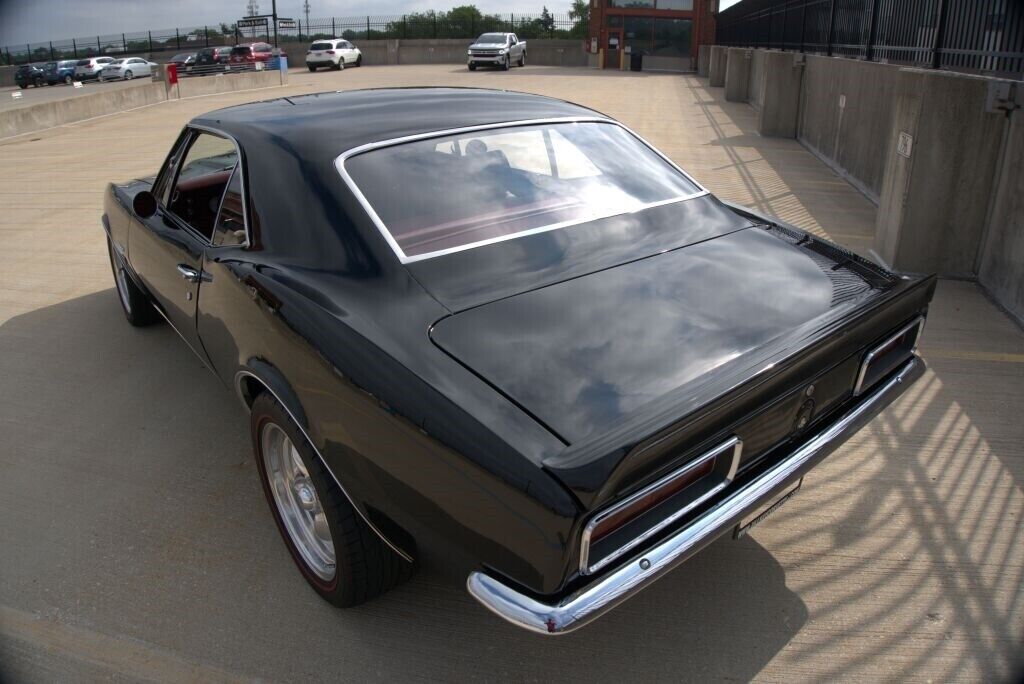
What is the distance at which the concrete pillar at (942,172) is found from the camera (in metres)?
5.25

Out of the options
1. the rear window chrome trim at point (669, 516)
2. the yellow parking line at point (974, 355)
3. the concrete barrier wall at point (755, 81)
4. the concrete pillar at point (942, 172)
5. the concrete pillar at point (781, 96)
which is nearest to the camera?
the rear window chrome trim at point (669, 516)

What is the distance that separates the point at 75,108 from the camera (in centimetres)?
1753

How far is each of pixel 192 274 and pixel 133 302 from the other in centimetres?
200

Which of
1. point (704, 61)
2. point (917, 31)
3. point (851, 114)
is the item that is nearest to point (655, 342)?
point (917, 31)

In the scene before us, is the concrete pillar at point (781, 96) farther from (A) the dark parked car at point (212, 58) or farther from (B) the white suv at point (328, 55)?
(A) the dark parked car at point (212, 58)

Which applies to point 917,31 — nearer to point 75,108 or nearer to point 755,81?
point 755,81

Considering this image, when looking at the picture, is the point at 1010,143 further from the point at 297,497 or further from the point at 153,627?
the point at 153,627

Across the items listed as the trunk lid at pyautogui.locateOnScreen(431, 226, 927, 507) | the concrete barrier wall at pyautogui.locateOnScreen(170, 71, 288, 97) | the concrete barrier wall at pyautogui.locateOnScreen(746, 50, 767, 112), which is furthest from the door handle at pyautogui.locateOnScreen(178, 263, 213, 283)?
the concrete barrier wall at pyautogui.locateOnScreen(170, 71, 288, 97)

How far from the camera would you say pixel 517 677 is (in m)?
2.32

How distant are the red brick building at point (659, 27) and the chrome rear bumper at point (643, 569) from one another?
4320 cm

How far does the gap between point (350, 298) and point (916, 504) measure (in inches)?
96.3

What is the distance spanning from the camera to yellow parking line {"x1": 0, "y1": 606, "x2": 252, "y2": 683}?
2.36 m

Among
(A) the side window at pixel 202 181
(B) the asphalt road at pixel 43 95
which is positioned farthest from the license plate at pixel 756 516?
(B) the asphalt road at pixel 43 95

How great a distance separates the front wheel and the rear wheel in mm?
2564
